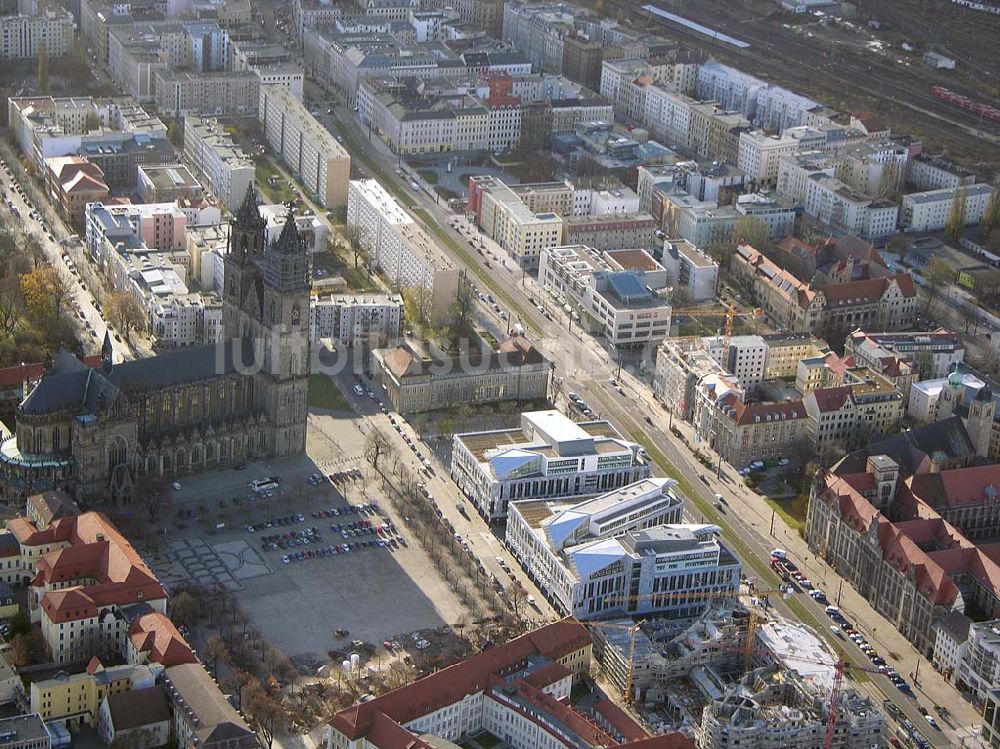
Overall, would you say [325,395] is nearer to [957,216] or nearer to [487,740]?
[487,740]

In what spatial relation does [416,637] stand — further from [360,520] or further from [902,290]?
[902,290]

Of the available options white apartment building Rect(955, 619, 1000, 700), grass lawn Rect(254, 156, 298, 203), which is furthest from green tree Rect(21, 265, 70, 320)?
white apartment building Rect(955, 619, 1000, 700)

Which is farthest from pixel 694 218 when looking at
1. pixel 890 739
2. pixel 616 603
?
pixel 890 739

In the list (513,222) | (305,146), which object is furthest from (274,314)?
(305,146)

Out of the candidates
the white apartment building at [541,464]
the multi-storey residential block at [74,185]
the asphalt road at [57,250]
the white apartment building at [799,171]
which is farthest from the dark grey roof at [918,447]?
the multi-storey residential block at [74,185]

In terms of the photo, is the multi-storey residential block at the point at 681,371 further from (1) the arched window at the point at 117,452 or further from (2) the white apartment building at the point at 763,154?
(2) the white apartment building at the point at 763,154

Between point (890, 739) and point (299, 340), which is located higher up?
point (299, 340)
